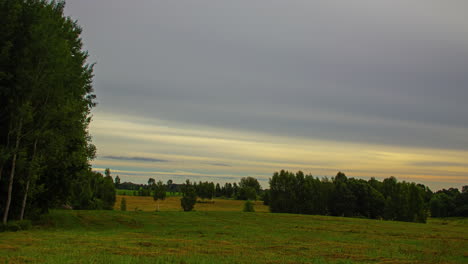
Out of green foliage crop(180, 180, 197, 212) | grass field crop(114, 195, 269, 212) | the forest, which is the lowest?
grass field crop(114, 195, 269, 212)

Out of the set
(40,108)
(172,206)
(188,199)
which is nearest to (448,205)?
(188,199)

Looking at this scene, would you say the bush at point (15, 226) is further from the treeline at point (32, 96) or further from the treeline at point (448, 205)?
the treeline at point (448, 205)

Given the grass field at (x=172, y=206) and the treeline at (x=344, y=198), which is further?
the grass field at (x=172, y=206)

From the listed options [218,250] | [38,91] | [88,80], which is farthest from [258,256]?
[88,80]

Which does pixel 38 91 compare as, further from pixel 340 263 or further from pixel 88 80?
pixel 340 263

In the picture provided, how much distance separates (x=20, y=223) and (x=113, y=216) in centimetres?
1367

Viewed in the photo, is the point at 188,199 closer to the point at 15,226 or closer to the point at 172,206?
the point at 172,206

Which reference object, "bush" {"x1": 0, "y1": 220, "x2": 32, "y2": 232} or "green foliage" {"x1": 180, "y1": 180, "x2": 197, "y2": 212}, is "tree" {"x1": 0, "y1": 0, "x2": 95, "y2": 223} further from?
"green foliage" {"x1": 180, "y1": 180, "x2": 197, "y2": 212}

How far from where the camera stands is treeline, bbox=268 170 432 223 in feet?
309

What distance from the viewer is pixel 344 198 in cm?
10306

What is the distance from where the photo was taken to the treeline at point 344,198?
94188 mm

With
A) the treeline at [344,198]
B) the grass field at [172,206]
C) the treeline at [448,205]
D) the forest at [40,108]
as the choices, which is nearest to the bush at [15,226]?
the forest at [40,108]

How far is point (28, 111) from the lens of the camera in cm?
2545

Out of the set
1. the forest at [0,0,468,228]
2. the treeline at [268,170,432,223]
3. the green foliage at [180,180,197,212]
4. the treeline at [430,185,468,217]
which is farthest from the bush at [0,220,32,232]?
the treeline at [430,185,468,217]
